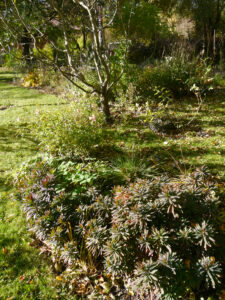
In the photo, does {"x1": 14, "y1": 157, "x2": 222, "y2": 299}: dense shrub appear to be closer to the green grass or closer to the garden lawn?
the garden lawn

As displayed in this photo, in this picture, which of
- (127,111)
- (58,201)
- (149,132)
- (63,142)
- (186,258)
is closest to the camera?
(186,258)

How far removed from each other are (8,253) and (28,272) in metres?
0.40

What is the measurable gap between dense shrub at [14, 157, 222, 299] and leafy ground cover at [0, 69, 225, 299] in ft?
1.08

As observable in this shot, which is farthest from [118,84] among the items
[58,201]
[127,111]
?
[58,201]

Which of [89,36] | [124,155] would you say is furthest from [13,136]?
[89,36]

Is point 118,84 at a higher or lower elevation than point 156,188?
higher

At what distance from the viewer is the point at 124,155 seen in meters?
3.73

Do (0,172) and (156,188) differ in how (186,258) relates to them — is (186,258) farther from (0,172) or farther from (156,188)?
(0,172)

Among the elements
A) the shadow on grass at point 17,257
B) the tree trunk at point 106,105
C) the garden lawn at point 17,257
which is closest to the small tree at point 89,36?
the tree trunk at point 106,105

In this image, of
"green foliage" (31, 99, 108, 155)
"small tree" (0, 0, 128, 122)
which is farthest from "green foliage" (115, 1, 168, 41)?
"green foliage" (31, 99, 108, 155)

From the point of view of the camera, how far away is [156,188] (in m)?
2.11

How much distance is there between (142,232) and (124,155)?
6.52 ft

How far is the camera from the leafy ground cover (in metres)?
2.16

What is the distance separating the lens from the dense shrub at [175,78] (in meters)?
6.46
